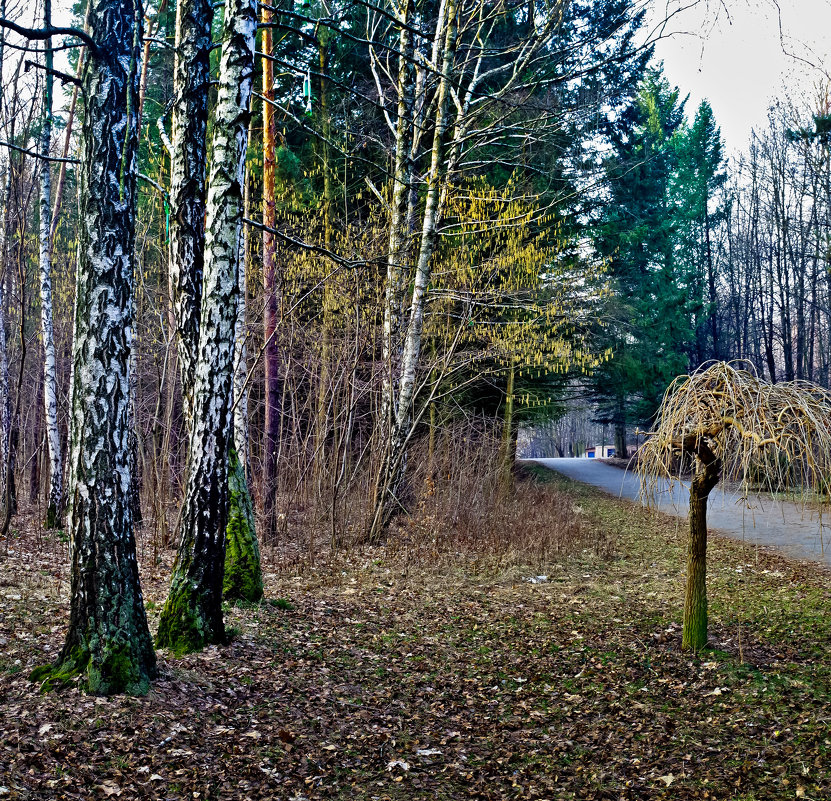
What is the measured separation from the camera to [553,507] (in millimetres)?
15234

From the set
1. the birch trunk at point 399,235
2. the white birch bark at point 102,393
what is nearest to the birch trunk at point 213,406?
the white birch bark at point 102,393

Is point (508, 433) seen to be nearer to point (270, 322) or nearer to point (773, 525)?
point (773, 525)

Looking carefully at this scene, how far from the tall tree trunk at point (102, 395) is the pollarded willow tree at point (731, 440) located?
401 cm

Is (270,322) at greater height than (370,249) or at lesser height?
lesser

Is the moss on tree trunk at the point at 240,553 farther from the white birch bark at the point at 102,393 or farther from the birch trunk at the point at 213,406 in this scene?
the white birch bark at the point at 102,393

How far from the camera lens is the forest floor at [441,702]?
13.9ft

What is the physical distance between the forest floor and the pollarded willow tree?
31.3 inches

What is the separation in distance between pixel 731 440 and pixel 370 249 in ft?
25.2

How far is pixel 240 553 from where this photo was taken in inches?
296

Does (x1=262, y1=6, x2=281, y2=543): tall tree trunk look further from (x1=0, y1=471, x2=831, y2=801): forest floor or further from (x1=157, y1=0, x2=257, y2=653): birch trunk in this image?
(x1=157, y1=0, x2=257, y2=653): birch trunk

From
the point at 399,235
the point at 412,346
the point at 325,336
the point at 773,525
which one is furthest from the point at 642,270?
the point at 325,336

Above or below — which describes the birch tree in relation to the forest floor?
above

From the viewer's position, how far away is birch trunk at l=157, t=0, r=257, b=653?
5.85 metres

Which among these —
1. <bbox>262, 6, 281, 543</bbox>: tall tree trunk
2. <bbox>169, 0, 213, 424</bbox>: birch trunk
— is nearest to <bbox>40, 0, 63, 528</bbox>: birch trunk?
<bbox>262, 6, 281, 543</bbox>: tall tree trunk
